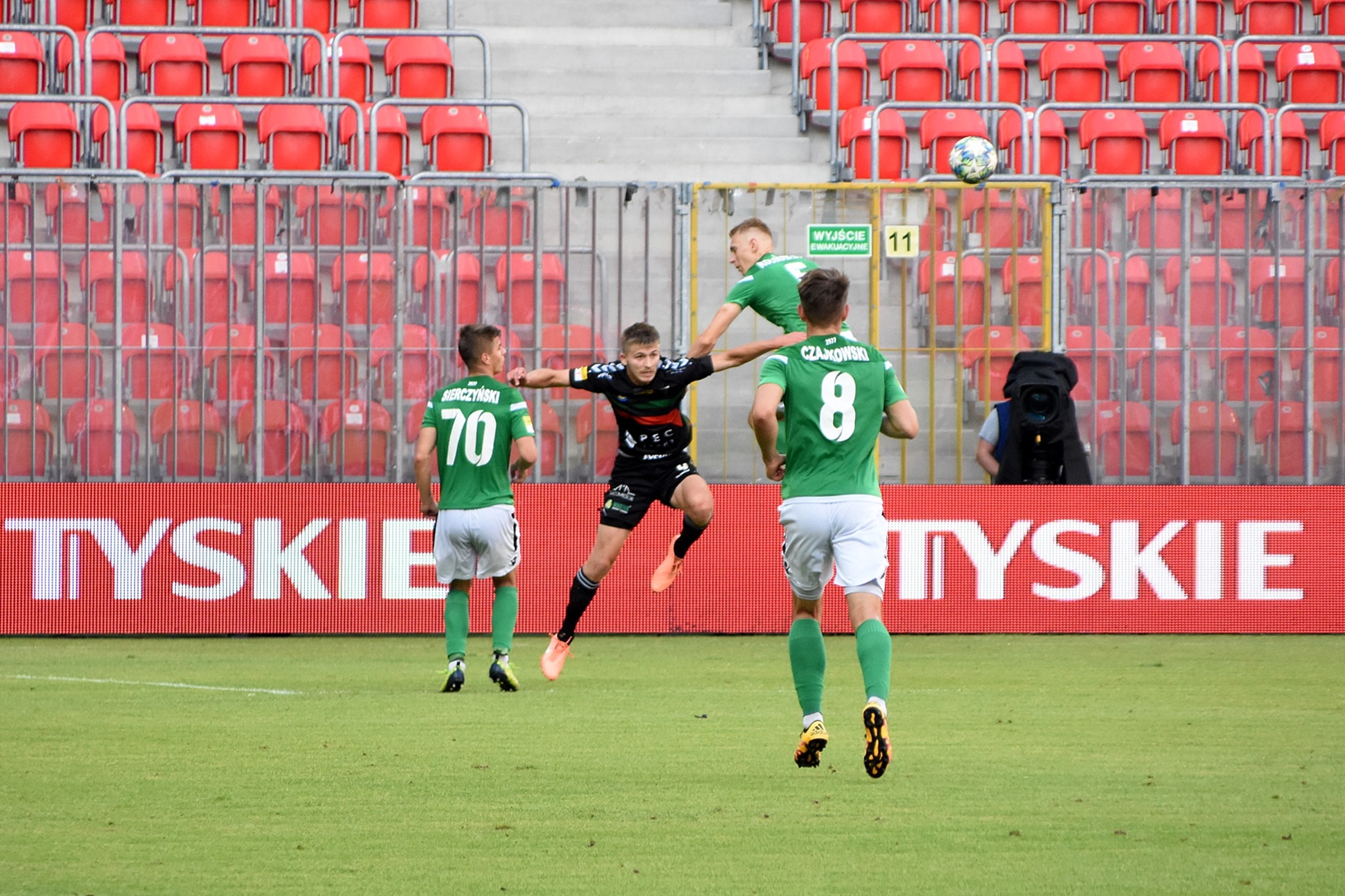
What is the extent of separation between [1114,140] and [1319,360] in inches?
191

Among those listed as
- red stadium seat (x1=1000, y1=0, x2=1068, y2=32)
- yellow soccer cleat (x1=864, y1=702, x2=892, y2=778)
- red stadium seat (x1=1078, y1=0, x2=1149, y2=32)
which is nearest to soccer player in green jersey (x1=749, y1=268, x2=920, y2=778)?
yellow soccer cleat (x1=864, y1=702, x2=892, y2=778)

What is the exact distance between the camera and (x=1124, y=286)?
13.5 m

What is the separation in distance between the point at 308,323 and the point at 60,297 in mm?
1687

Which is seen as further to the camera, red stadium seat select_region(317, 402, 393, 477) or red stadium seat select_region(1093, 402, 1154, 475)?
red stadium seat select_region(1093, 402, 1154, 475)

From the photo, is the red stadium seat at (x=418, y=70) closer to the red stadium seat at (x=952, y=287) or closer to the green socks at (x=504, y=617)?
the red stadium seat at (x=952, y=287)

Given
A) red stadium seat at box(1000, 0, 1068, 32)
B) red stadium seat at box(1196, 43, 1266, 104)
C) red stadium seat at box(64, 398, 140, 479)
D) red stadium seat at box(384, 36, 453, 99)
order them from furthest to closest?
red stadium seat at box(1000, 0, 1068, 32), red stadium seat at box(1196, 43, 1266, 104), red stadium seat at box(384, 36, 453, 99), red stadium seat at box(64, 398, 140, 479)

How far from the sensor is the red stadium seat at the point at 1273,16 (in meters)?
19.5

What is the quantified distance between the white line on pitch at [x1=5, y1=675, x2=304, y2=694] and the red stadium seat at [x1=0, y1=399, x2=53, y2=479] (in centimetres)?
301

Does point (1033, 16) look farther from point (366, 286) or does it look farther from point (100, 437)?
point (100, 437)

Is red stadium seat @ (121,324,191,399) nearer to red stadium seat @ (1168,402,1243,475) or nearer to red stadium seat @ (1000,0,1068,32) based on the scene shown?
red stadium seat @ (1168,402,1243,475)

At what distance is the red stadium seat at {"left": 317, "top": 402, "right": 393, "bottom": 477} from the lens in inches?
517

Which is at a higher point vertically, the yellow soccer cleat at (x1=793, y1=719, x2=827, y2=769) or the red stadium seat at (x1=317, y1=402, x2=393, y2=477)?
the red stadium seat at (x1=317, y1=402, x2=393, y2=477)

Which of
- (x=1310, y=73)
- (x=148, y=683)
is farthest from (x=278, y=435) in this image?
(x=1310, y=73)

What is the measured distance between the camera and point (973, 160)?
13.4 meters
